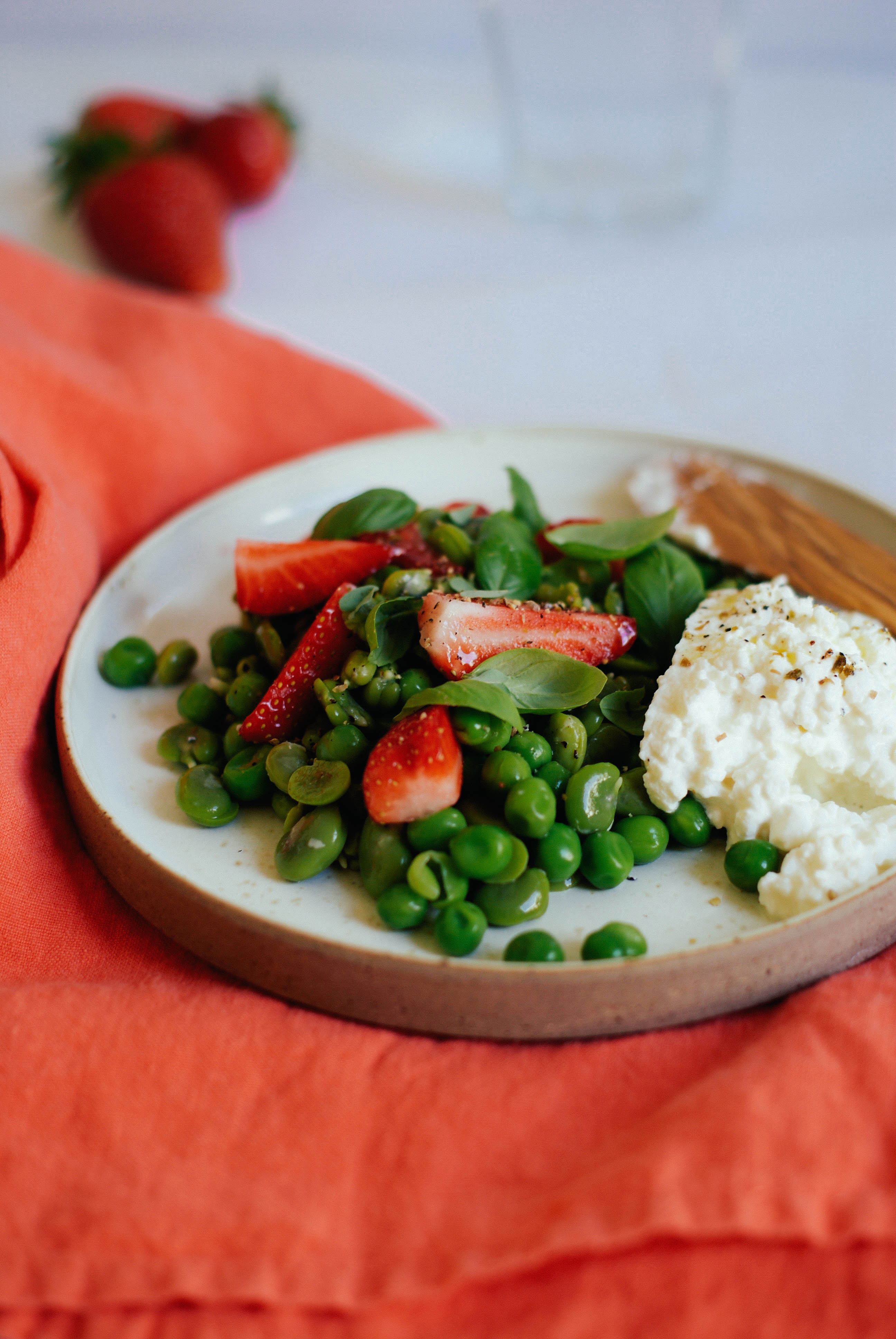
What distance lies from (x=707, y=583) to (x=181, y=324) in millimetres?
Answer: 1743

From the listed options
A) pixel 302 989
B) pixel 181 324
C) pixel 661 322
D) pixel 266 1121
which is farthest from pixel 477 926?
pixel 661 322

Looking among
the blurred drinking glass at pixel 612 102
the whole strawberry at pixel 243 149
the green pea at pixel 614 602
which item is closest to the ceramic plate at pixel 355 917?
the green pea at pixel 614 602

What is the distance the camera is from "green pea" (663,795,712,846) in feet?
6.42

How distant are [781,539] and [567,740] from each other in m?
0.98

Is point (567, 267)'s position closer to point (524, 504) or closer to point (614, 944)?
point (524, 504)

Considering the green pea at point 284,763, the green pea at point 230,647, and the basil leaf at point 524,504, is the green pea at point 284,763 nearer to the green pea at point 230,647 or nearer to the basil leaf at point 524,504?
the green pea at point 230,647

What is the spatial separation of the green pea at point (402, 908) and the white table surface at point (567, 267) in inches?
86.4

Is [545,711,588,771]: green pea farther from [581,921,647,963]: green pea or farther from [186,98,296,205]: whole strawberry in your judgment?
[186,98,296,205]: whole strawberry

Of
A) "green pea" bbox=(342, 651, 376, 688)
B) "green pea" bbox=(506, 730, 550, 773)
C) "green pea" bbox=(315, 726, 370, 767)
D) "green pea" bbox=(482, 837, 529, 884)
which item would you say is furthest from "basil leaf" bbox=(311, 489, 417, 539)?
"green pea" bbox=(482, 837, 529, 884)

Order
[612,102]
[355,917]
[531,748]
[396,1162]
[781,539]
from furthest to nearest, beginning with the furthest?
[612,102] → [781,539] → [531,748] → [355,917] → [396,1162]

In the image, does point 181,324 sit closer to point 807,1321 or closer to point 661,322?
point 661,322

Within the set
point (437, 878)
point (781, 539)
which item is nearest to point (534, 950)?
point (437, 878)

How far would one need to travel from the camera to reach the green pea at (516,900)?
1.80 metres

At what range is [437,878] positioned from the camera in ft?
5.95
